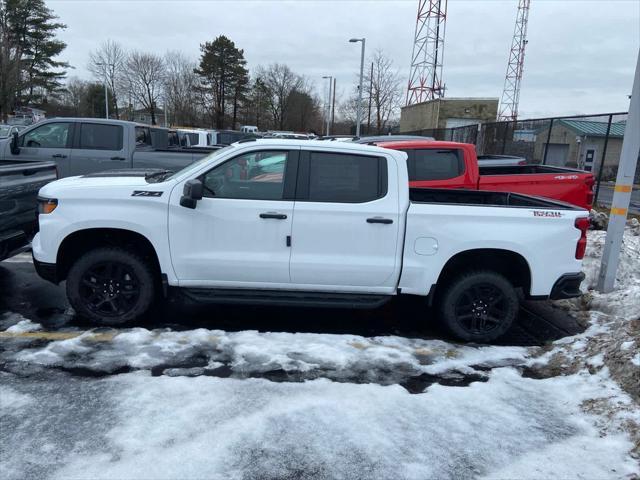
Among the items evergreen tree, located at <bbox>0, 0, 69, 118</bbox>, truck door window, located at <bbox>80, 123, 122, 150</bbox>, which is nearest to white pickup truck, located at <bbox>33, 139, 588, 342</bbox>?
truck door window, located at <bbox>80, 123, 122, 150</bbox>

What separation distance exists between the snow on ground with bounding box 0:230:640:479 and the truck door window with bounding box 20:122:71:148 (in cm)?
603

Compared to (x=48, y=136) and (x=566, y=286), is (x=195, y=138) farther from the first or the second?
(x=566, y=286)

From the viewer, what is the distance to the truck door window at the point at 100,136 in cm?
1005

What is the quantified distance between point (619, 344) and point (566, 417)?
46.8 inches

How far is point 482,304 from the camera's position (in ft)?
16.4

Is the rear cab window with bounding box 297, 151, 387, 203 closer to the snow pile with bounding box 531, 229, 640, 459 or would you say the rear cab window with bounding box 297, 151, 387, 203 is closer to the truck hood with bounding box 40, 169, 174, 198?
the truck hood with bounding box 40, 169, 174, 198

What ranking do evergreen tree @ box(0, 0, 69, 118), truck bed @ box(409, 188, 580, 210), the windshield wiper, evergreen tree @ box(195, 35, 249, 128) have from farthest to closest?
evergreen tree @ box(195, 35, 249, 128) → evergreen tree @ box(0, 0, 69, 118) → truck bed @ box(409, 188, 580, 210) → the windshield wiper

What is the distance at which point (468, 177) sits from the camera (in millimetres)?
7953

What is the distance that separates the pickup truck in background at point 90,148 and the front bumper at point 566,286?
726 cm

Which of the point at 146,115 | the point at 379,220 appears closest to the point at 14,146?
the point at 379,220

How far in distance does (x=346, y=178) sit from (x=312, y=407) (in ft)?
7.29

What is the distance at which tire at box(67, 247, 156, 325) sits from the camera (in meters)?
4.76

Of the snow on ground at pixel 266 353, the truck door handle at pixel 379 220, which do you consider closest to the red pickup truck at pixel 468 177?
the truck door handle at pixel 379 220

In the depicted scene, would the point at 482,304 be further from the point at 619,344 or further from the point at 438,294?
the point at 619,344
